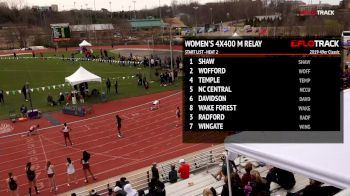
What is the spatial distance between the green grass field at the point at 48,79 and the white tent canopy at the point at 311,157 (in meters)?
22.6

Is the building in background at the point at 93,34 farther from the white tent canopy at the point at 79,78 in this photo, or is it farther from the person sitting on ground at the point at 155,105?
the person sitting on ground at the point at 155,105

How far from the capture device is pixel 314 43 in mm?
7672

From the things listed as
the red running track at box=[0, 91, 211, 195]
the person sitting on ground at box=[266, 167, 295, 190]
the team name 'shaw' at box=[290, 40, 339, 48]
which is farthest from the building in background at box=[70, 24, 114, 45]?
the team name 'shaw' at box=[290, 40, 339, 48]

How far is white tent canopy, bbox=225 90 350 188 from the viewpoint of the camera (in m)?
6.25

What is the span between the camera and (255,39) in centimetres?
770

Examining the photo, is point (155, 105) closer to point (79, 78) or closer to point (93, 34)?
point (79, 78)

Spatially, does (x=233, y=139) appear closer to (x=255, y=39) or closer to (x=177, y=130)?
(x=255, y=39)

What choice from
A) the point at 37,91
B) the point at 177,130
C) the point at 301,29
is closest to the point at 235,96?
the point at 177,130

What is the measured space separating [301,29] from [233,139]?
2157 inches
